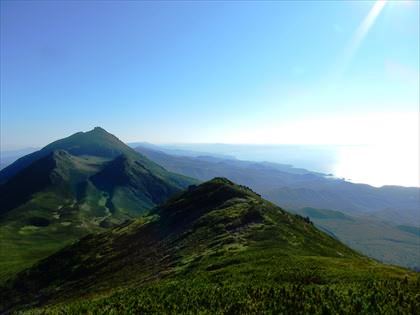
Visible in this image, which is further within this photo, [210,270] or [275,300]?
[210,270]

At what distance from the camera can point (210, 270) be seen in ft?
208

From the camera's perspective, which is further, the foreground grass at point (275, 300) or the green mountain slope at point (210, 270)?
the green mountain slope at point (210, 270)

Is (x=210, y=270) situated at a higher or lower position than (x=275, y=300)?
lower

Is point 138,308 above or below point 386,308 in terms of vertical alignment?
below

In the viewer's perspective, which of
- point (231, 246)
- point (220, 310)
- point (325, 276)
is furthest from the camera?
point (231, 246)

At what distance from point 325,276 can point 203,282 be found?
631 inches

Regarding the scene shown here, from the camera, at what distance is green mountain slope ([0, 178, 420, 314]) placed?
39312mm

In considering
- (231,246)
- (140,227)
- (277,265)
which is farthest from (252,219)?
(140,227)

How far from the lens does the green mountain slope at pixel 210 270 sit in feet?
129

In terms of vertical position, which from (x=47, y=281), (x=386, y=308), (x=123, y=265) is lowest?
(x=47, y=281)

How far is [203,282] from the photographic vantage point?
2094 inches

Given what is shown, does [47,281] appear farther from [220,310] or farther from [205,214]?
[220,310]

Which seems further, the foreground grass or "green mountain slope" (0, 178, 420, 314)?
"green mountain slope" (0, 178, 420, 314)

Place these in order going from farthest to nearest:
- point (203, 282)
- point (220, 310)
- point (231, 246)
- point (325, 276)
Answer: point (231, 246) → point (203, 282) → point (325, 276) → point (220, 310)
